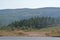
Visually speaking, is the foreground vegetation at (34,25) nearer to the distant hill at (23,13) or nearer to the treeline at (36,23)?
the treeline at (36,23)

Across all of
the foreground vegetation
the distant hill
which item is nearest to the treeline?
the foreground vegetation

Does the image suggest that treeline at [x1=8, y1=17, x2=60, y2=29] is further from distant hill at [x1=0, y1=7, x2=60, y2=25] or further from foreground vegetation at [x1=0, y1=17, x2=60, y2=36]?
distant hill at [x1=0, y1=7, x2=60, y2=25]

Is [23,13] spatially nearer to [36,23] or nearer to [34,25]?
[36,23]

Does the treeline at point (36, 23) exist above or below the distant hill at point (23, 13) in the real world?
below

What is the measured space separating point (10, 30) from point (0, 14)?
100 inches

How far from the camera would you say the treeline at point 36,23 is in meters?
16.2

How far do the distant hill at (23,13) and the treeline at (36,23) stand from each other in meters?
0.57

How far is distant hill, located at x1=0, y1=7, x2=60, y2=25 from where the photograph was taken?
1722 centimetres

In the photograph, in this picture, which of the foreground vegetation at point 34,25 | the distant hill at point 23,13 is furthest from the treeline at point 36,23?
the distant hill at point 23,13

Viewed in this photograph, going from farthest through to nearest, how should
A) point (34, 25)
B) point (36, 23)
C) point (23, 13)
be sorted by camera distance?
point (23, 13)
point (36, 23)
point (34, 25)

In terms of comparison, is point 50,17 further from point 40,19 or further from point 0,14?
point 0,14

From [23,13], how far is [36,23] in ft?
5.79

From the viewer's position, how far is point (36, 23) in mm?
16922

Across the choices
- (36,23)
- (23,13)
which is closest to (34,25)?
(36,23)
